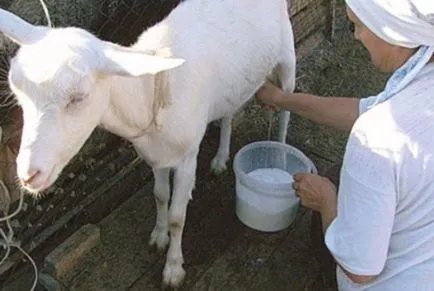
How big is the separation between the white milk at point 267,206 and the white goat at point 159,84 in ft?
1.26

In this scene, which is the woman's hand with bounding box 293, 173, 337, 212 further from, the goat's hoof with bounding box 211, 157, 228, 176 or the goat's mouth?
the goat's hoof with bounding box 211, 157, 228, 176

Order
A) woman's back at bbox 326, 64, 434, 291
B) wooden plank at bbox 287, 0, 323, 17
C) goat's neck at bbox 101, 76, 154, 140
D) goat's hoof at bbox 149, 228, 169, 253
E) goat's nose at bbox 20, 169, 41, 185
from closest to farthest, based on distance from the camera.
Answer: woman's back at bbox 326, 64, 434, 291
goat's nose at bbox 20, 169, 41, 185
goat's neck at bbox 101, 76, 154, 140
goat's hoof at bbox 149, 228, 169, 253
wooden plank at bbox 287, 0, 323, 17

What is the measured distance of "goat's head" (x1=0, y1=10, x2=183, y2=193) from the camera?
2.42 metres

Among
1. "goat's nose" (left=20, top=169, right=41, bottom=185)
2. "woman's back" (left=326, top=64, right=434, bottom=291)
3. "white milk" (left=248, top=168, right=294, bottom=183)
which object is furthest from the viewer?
"white milk" (left=248, top=168, right=294, bottom=183)

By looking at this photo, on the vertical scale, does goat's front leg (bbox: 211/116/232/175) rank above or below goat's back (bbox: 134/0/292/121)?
below

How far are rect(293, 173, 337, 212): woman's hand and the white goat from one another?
1.84ft

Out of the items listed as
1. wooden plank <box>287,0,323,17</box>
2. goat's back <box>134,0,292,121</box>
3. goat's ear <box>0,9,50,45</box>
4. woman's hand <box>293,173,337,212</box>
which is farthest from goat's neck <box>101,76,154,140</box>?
wooden plank <box>287,0,323,17</box>

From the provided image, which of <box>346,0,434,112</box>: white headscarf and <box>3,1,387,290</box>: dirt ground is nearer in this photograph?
<box>346,0,434,112</box>: white headscarf

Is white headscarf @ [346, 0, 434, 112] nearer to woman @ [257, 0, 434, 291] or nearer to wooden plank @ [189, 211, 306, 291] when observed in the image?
woman @ [257, 0, 434, 291]

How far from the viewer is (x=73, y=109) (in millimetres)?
2520

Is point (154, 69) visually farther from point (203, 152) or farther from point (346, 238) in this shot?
point (203, 152)

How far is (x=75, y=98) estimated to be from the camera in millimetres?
2496

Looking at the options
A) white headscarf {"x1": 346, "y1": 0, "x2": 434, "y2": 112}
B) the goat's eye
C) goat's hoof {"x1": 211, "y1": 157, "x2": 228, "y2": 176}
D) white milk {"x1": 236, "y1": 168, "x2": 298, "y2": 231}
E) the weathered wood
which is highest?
white headscarf {"x1": 346, "y1": 0, "x2": 434, "y2": 112}

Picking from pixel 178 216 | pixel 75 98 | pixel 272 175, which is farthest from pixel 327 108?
pixel 75 98
